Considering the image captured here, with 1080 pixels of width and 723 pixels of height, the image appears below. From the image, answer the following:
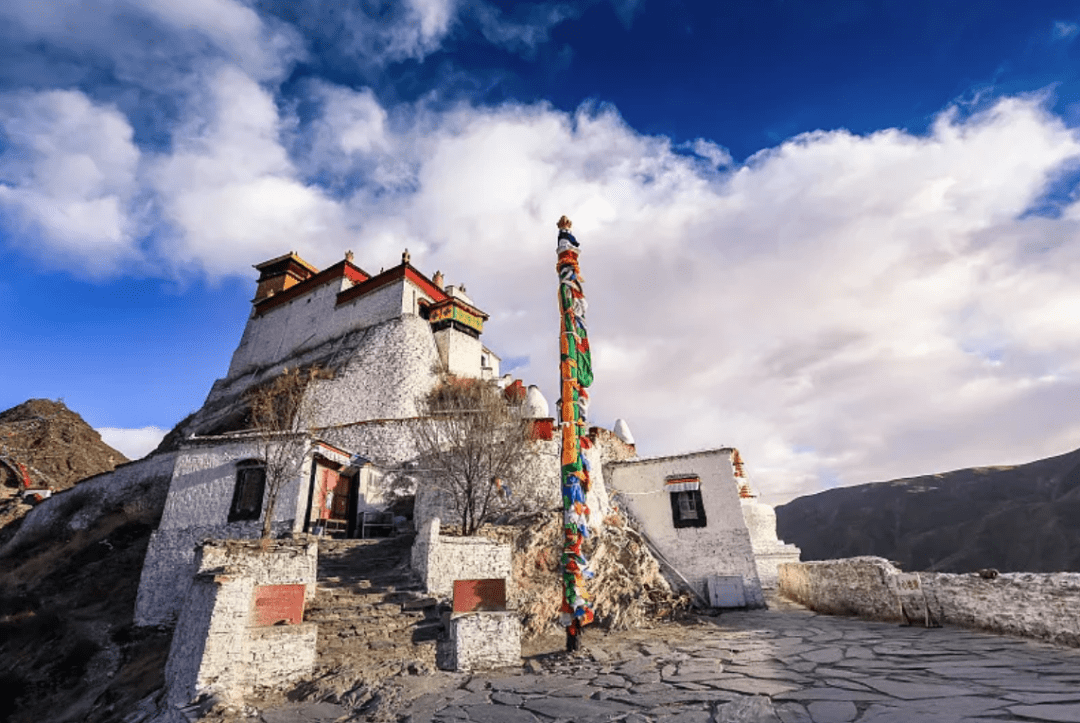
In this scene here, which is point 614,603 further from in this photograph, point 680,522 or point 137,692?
point 137,692

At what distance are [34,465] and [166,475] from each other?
60.2ft

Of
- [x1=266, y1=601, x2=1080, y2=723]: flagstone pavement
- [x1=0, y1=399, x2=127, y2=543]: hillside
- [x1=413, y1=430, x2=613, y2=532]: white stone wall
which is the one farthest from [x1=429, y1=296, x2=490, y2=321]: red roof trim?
[x1=266, y1=601, x2=1080, y2=723]: flagstone pavement

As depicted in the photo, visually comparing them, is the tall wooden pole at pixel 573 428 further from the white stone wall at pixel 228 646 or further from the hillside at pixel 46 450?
the hillside at pixel 46 450

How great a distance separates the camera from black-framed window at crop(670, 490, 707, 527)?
748 inches

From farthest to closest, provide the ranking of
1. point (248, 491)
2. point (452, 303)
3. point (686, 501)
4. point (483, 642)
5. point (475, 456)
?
point (452, 303)
point (686, 501)
point (248, 491)
point (475, 456)
point (483, 642)

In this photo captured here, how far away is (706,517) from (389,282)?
2272 cm

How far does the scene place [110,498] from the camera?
2311cm

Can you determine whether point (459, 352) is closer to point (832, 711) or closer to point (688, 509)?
point (688, 509)

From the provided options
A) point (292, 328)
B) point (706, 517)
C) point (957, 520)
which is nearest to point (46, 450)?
point (292, 328)

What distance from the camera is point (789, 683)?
671cm

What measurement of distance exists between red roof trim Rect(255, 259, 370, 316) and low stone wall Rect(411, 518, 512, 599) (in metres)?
25.1

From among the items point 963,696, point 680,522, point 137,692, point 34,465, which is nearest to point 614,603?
point 680,522

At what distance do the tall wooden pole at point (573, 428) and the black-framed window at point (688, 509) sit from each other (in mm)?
8953

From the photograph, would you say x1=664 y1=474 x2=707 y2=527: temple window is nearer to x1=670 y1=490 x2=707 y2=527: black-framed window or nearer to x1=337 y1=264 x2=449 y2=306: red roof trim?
x1=670 y1=490 x2=707 y2=527: black-framed window
